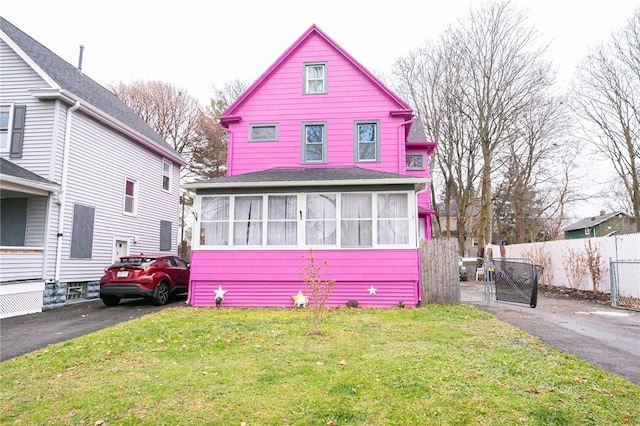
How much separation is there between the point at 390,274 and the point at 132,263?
7.23 metres

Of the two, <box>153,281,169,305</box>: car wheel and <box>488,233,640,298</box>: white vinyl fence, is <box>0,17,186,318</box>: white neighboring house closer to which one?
<box>153,281,169,305</box>: car wheel

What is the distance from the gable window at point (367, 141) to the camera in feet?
42.4

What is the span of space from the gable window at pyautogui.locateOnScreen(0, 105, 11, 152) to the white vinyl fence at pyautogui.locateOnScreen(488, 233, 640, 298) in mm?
18852

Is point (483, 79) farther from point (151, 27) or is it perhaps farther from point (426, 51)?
point (151, 27)

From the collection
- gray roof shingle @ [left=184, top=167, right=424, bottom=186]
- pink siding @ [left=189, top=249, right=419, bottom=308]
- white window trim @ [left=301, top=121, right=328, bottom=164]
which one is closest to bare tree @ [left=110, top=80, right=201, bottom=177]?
white window trim @ [left=301, top=121, right=328, bottom=164]

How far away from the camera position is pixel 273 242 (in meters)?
10.5

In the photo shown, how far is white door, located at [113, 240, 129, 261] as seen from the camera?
1427 centimetres

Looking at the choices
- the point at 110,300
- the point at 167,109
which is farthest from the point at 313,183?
the point at 167,109

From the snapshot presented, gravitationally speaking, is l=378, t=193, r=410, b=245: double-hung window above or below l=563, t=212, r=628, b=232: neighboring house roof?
below

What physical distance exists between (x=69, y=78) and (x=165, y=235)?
7638 mm

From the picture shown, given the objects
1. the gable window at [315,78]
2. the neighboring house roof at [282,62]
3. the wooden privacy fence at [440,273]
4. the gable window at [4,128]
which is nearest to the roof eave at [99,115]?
the gable window at [4,128]

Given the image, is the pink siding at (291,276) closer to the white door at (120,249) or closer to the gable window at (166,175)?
the white door at (120,249)

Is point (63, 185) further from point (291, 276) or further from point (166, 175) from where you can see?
point (291, 276)

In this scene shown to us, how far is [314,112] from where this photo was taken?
13094 mm
